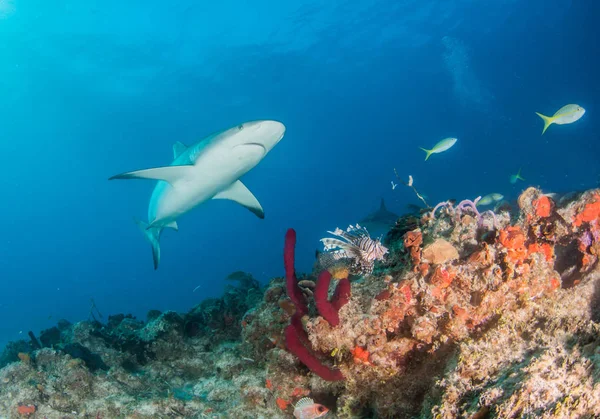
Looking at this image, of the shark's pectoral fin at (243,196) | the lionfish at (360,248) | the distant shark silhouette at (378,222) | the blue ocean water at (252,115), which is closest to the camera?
the lionfish at (360,248)

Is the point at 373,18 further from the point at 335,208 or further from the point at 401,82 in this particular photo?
the point at 335,208

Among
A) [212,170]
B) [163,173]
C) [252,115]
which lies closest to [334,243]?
[212,170]

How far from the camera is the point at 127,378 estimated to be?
5.07 metres

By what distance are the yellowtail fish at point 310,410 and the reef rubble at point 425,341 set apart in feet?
0.65

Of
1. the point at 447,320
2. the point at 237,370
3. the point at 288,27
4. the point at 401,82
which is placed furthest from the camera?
the point at 401,82

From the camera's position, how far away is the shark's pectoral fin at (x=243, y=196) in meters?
9.24

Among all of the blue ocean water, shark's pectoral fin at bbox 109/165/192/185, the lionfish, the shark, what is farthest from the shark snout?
the blue ocean water

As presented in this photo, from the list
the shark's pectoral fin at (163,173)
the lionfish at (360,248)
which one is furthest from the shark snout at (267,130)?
the lionfish at (360,248)

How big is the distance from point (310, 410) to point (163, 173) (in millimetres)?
5861

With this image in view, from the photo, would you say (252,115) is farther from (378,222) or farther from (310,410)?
(310,410)

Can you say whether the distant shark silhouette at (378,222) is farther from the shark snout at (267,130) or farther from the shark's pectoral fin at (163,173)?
the shark's pectoral fin at (163,173)

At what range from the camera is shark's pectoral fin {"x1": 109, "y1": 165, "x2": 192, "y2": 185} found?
6965 mm

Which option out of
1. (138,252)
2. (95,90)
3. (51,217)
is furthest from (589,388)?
(51,217)

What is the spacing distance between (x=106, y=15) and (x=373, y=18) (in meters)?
41.8
